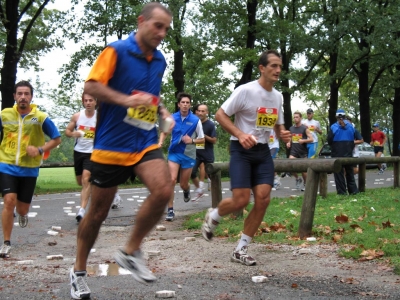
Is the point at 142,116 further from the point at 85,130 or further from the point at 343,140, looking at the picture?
the point at 343,140

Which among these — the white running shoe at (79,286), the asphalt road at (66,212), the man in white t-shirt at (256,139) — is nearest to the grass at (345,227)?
the man in white t-shirt at (256,139)

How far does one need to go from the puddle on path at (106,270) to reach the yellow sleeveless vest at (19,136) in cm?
178

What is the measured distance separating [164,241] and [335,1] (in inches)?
1050

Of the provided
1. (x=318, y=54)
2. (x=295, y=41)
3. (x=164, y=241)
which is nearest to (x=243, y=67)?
(x=295, y=41)

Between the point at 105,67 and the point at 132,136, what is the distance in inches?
21.6

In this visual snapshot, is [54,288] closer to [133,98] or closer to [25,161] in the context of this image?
[133,98]

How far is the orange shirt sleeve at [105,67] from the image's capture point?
4.93m

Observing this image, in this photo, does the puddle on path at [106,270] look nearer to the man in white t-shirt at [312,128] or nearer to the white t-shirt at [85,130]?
the white t-shirt at [85,130]

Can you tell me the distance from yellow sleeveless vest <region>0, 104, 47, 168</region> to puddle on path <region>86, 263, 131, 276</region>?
1.78 metres

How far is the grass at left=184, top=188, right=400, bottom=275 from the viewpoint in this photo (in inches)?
286

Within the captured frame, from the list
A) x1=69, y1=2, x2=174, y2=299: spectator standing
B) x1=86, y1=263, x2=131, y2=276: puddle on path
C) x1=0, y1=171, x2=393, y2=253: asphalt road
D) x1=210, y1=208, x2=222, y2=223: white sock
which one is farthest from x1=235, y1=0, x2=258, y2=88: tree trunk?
x1=69, y1=2, x2=174, y2=299: spectator standing

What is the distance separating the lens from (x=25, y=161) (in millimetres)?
8016

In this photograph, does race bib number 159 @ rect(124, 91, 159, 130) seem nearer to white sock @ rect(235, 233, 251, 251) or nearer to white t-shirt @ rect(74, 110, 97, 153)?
white sock @ rect(235, 233, 251, 251)

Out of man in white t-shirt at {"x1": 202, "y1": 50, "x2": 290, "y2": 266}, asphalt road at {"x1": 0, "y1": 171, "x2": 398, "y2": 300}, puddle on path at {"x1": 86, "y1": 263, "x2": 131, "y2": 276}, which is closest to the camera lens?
asphalt road at {"x1": 0, "y1": 171, "x2": 398, "y2": 300}
